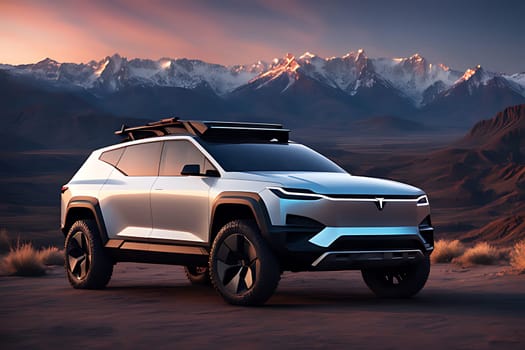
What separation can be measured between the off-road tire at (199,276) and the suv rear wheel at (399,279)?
260cm

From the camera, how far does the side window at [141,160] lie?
1085cm

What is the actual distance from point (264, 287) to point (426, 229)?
1965 mm

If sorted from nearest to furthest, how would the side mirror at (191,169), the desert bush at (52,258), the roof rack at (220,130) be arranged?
the side mirror at (191,169), the roof rack at (220,130), the desert bush at (52,258)

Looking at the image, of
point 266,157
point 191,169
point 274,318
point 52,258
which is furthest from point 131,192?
point 52,258

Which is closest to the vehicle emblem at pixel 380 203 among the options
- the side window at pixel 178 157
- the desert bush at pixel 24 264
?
the side window at pixel 178 157

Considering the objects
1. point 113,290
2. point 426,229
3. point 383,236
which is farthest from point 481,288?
point 113,290

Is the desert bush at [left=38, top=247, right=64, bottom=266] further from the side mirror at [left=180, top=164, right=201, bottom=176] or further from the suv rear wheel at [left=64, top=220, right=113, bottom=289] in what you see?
the side mirror at [left=180, top=164, right=201, bottom=176]

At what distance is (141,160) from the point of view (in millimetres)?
11117

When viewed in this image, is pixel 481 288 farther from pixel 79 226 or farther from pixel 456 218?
pixel 456 218

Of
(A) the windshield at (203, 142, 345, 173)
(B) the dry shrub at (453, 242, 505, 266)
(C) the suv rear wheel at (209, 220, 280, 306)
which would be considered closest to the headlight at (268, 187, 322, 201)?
(C) the suv rear wheel at (209, 220, 280, 306)

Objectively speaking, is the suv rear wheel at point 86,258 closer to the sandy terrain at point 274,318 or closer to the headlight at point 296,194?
the sandy terrain at point 274,318

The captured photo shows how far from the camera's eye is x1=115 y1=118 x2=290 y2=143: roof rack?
34.5 feet

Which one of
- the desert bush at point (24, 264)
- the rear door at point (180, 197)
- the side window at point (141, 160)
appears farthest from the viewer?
the desert bush at point (24, 264)

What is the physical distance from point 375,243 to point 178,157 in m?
2.64
